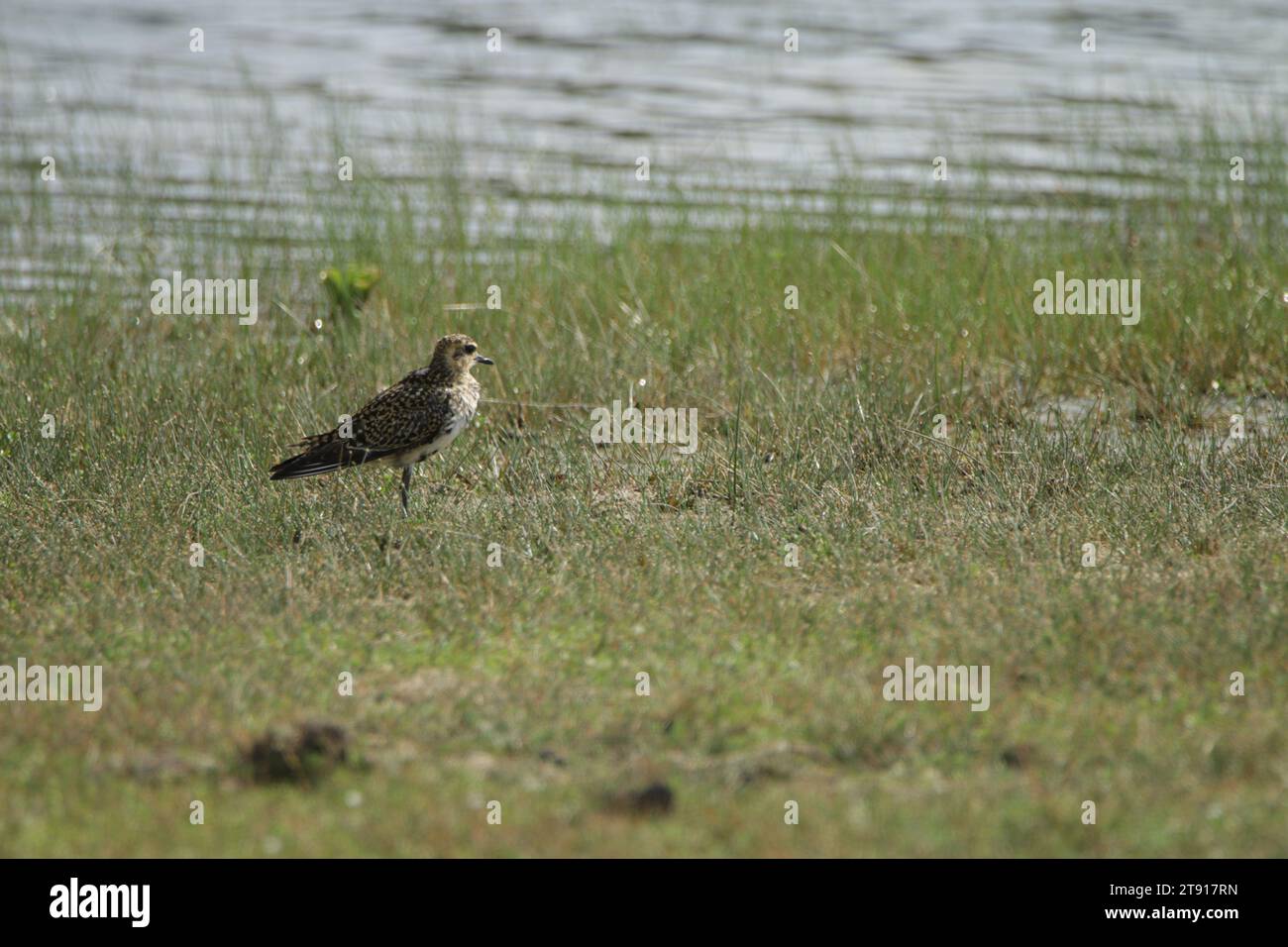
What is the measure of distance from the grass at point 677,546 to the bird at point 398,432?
0.25m

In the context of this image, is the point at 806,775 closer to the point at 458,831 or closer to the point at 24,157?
the point at 458,831

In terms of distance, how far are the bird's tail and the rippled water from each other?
6.00m

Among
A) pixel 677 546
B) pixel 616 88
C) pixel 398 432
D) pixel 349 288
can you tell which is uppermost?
pixel 616 88

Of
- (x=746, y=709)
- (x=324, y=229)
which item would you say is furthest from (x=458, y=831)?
(x=324, y=229)

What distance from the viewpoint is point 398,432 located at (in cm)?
820

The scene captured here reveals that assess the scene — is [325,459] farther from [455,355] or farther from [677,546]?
[677,546]

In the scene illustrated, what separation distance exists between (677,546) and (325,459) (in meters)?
1.97

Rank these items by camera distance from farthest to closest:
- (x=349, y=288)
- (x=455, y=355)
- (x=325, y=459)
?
(x=349, y=288) < (x=455, y=355) < (x=325, y=459)

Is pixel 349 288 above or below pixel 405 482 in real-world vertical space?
above

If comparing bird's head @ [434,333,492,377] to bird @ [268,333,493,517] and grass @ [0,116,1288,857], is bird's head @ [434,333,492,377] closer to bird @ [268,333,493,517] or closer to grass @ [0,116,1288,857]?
bird @ [268,333,493,517]

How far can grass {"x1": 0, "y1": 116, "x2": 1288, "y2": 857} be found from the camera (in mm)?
5172

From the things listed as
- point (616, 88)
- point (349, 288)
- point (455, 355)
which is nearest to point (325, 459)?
point (455, 355)

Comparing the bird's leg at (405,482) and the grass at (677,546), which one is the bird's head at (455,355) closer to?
the bird's leg at (405,482)
